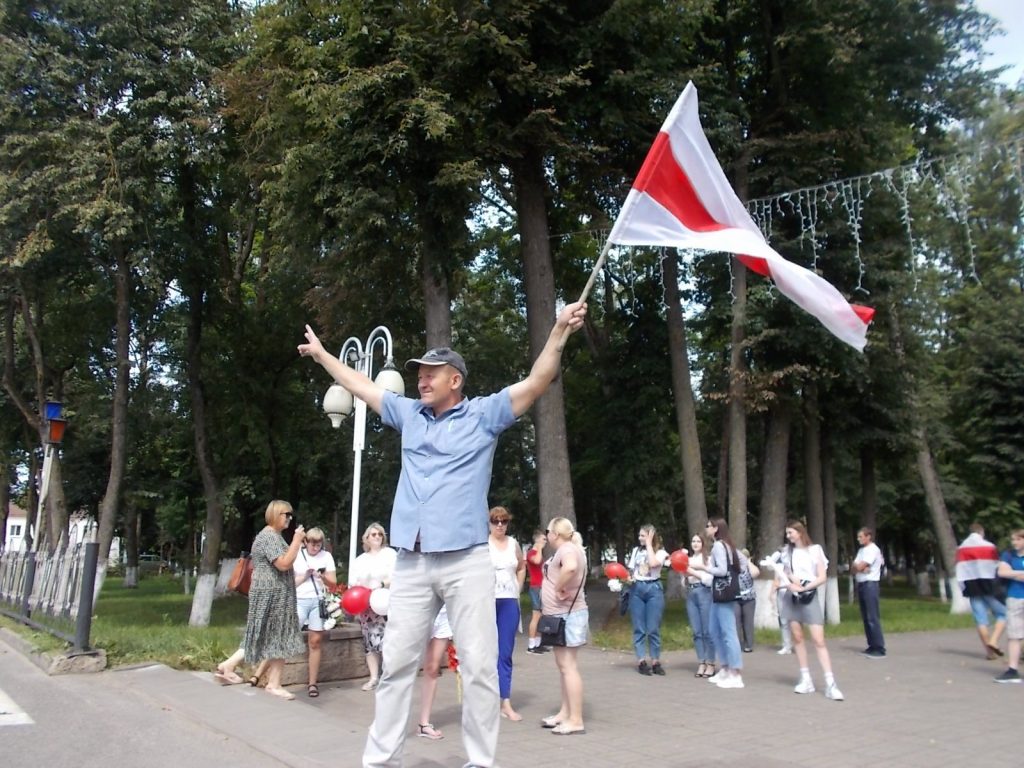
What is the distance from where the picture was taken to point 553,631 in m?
7.18

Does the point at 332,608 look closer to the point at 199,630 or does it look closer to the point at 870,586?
the point at 199,630

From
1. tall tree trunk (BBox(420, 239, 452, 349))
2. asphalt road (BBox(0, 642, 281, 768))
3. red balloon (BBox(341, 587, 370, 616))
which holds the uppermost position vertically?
tall tree trunk (BBox(420, 239, 452, 349))

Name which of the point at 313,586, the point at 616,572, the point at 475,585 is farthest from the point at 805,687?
the point at 475,585

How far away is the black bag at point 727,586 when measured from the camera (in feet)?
31.5

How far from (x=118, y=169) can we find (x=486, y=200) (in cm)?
753

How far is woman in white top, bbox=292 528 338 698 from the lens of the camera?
8.99m

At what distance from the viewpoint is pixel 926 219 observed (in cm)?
1936

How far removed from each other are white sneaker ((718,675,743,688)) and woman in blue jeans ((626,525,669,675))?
113 cm

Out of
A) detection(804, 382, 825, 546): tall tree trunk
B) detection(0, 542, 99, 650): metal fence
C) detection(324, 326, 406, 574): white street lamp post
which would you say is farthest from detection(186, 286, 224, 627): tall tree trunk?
detection(804, 382, 825, 546): tall tree trunk

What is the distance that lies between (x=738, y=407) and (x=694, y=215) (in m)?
12.4

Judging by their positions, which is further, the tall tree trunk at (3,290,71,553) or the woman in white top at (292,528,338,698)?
the tall tree trunk at (3,290,71,553)

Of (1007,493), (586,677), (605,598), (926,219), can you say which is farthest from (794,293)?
(605,598)

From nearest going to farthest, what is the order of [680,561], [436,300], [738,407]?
1. [680,561]
2. [436,300]
3. [738,407]

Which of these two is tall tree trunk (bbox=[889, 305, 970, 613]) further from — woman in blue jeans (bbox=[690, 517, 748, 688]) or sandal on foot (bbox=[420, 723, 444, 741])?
sandal on foot (bbox=[420, 723, 444, 741])
